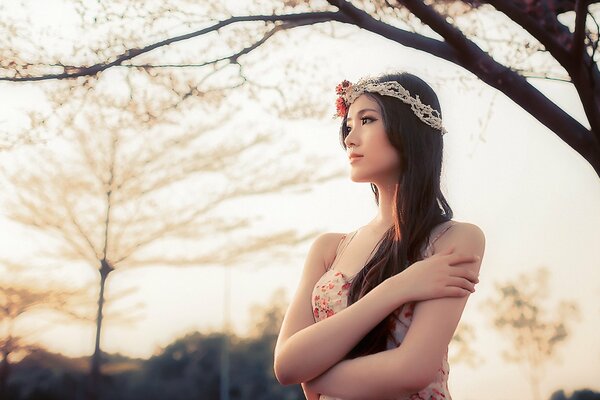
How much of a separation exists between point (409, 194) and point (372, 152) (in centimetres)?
16

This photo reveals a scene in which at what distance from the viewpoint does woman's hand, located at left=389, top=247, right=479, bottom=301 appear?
1.63 m

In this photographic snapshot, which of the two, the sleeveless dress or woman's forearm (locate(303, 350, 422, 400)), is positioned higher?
the sleeveless dress

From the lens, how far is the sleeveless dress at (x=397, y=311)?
171 cm

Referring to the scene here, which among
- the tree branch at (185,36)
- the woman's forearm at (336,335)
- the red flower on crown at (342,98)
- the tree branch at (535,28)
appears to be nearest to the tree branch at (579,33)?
the tree branch at (535,28)

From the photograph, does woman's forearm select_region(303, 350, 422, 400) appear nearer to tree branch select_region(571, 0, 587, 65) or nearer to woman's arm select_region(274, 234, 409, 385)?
woman's arm select_region(274, 234, 409, 385)

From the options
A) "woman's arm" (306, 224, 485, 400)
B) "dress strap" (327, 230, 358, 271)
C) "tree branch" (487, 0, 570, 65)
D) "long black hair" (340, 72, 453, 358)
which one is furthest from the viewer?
"tree branch" (487, 0, 570, 65)

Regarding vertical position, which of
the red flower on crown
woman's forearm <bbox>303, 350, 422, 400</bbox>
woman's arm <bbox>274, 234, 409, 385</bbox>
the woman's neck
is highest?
the red flower on crown

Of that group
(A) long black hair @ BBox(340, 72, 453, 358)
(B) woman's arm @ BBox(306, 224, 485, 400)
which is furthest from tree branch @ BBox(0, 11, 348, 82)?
(B) woman's arm @ BBox(306, 224, 485, 400)

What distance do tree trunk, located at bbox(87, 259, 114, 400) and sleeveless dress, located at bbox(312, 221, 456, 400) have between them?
30.2 feet

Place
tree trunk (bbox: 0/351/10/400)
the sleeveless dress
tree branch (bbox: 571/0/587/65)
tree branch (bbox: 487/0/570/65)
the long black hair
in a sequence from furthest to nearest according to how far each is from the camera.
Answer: tree trunk (bbox: 0/351/10/400) → tree branch (bbox: 487/0/570/65) → tree branch (bbox: 571/0/587/65) → the long black hair → the sleeveless dress

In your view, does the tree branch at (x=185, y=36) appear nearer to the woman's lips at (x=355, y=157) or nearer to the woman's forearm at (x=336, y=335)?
the woman's lips at (x=355, y=157)

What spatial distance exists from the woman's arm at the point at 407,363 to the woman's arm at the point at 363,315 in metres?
0.03

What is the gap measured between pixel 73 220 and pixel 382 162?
9.98 meters

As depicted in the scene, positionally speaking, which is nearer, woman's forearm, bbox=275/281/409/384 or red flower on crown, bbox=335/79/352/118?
woman's forearm, bbox=275/281/409/384
